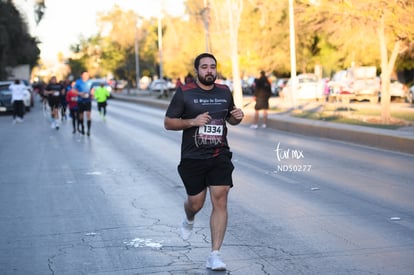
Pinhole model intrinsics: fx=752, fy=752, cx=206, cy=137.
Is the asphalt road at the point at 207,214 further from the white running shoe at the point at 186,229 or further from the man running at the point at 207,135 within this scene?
the man running at the point at 207,135

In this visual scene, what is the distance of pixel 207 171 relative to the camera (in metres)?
6.85

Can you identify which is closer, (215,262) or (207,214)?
(215,262)

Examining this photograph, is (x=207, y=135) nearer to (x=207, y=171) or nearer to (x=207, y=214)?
(x=207, y=171)

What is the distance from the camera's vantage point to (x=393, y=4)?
21.2 m

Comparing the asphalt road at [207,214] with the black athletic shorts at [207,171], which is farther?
the asphalt road at [207,214]

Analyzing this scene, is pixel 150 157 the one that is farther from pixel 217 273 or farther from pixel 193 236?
pixel 217 273

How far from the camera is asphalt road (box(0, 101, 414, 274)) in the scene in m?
6.99

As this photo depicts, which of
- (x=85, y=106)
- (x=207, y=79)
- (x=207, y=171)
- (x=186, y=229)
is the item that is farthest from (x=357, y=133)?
(x=207, y=79)

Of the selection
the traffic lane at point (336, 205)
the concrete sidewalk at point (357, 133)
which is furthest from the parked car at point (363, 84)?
the traffic lane at point (336, 205)

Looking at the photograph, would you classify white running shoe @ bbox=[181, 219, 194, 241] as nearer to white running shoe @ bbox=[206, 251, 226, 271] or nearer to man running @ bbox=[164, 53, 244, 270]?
man running @ bbox=[164, 53, 244, 270]

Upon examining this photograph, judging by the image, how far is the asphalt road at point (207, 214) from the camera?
6.99 m

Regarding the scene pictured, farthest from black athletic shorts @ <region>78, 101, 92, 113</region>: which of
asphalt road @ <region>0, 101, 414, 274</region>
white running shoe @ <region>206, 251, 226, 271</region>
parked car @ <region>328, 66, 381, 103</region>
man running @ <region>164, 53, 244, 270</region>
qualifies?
parked car @ <region>328, 66, 381, 103</region>

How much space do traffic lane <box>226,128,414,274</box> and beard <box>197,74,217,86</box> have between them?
1.82 m

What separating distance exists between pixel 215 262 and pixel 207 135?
44.4 inches
